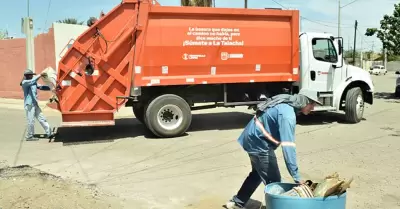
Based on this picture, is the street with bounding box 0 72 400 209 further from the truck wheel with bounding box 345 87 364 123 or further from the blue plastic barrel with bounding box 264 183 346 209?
the blue plastic barrel with bounding box 264 183 346 209

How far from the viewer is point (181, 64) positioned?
33.7ft

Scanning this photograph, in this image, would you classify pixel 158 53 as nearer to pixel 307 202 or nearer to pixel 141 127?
pixel 141 127

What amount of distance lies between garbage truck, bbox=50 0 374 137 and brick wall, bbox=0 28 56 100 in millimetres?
8066

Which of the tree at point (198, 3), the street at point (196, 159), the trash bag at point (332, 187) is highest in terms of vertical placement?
the tree at point (198, 3)

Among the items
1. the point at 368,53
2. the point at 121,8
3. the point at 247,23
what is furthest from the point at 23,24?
the point at 368,53

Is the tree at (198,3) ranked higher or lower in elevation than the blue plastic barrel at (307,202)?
higher

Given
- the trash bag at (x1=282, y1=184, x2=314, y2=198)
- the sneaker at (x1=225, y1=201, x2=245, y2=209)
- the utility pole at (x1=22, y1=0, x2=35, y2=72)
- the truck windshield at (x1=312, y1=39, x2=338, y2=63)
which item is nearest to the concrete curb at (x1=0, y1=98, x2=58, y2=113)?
the utility pole at (x1=22, y1=0, x2=35, y2=72)

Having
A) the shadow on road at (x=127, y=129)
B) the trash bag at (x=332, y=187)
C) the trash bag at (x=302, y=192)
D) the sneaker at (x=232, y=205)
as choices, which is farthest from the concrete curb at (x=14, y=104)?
the trash bag at (x=332, y=187)

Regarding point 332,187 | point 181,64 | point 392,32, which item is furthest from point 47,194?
point 392,32

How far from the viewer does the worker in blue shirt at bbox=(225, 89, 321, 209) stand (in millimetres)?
4109

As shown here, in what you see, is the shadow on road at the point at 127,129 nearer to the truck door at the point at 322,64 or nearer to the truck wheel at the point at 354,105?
the truck door at the point at 322,64

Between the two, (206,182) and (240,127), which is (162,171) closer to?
(206,182)

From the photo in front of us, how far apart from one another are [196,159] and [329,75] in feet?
18.2

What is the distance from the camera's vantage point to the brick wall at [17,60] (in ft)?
58.1
